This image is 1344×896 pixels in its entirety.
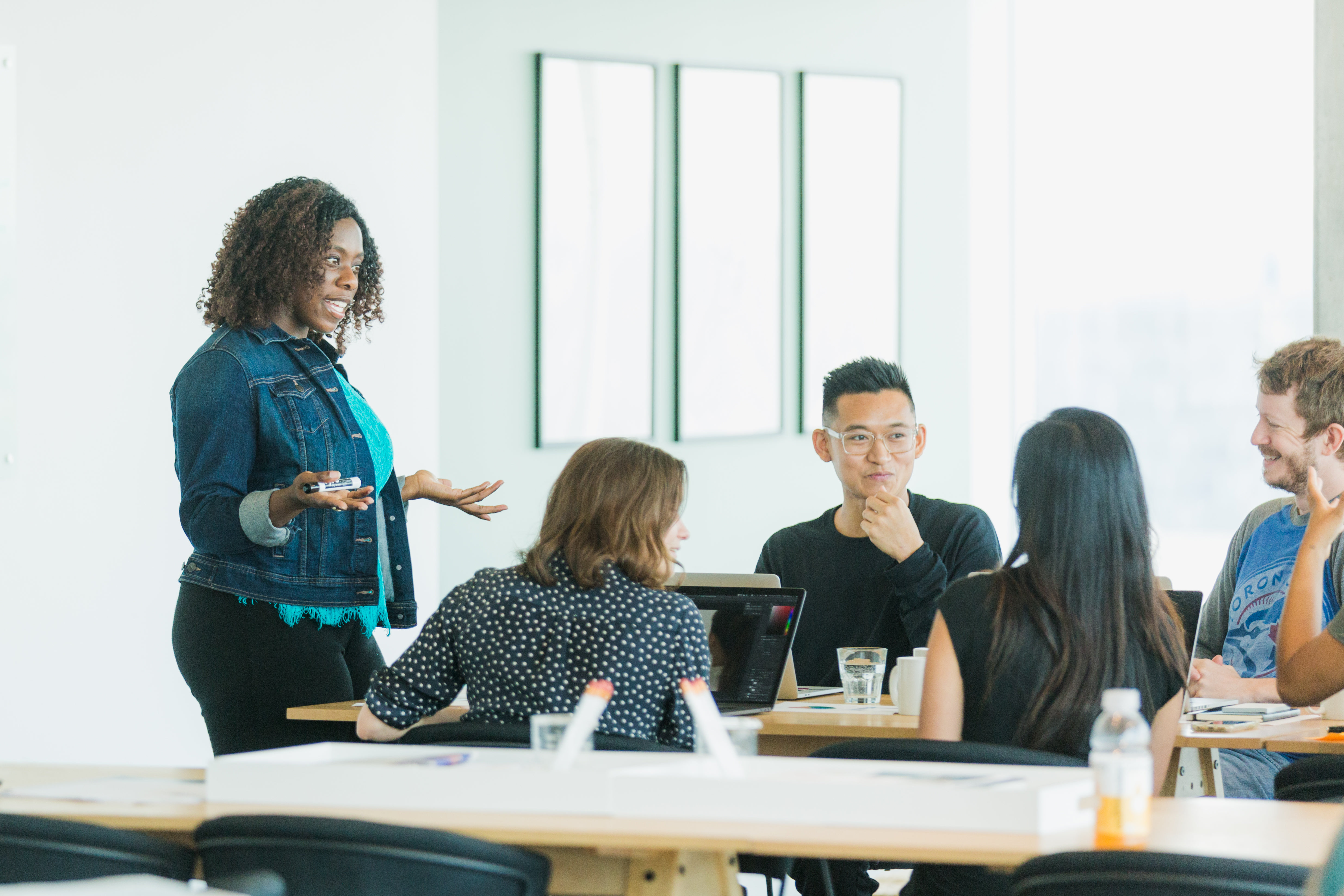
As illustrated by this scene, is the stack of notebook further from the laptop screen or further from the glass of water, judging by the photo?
the laptop screen

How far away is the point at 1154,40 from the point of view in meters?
5.60

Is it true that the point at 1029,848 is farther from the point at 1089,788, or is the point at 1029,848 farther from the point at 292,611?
the point at 292,611

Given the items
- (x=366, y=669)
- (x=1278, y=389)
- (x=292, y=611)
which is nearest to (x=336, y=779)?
(x=292, y=611)

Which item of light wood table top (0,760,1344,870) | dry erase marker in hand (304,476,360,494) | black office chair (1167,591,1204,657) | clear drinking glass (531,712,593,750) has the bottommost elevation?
light wood table top (0,760,1344,870)

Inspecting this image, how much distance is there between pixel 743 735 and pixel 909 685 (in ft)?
2.62

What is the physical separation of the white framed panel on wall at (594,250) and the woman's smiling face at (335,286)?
1.85 meters

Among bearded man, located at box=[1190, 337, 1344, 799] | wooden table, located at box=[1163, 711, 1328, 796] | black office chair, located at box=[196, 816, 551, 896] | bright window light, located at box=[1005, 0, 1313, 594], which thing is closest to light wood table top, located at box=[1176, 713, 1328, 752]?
wooden table, located at box=[1163, 711, 1328, 796]

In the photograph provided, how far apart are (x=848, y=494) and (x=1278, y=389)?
0.97m

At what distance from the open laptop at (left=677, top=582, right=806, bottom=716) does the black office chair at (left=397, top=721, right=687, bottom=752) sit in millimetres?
583

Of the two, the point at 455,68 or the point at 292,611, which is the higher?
the point at 455,68

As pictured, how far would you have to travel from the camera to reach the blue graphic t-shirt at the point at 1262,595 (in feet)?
9.98

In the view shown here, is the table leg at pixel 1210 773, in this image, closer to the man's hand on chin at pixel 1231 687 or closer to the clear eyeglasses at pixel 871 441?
the man's hand on chin at pixel 1231 687

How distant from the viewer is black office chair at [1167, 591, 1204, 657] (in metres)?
2.49

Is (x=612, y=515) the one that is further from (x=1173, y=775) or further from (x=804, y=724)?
(x=1173, y=775)
